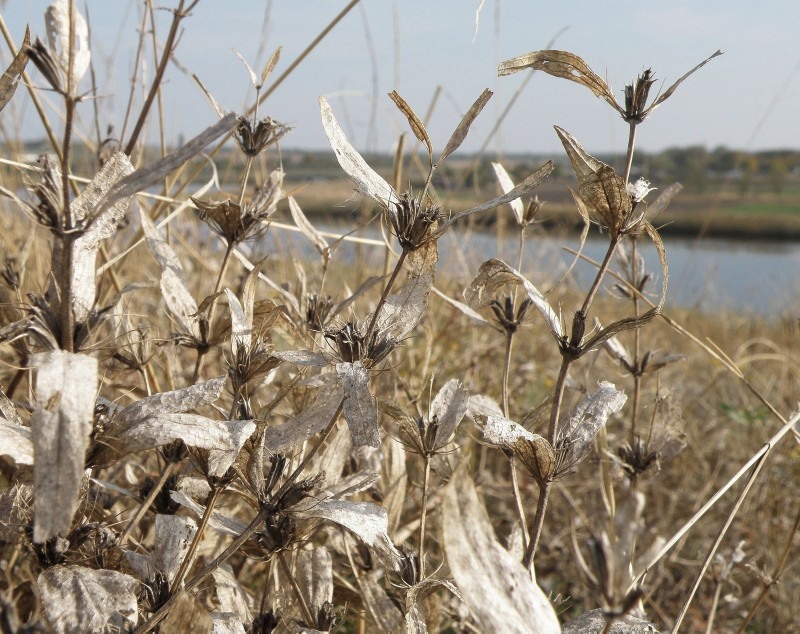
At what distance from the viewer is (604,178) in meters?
0.55

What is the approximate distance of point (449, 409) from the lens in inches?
25.6

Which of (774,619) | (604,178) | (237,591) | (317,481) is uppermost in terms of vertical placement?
(604,178)

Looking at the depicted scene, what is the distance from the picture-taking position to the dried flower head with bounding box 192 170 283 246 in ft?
2.20

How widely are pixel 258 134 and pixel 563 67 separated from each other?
286 millimetres

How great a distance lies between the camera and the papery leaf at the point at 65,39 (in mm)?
410

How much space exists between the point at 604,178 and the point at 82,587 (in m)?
0.46

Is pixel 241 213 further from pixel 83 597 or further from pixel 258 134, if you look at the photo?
pixel 83 597

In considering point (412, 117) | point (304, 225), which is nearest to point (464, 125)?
point (412, 117)

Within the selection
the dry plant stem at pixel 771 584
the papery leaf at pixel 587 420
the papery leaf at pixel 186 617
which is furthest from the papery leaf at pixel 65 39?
the dry plant stem at pixel 771 584

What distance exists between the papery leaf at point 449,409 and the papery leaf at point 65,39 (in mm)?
375

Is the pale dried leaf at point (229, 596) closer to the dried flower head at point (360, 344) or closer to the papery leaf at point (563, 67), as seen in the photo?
the dried flower head at point (360, 344)

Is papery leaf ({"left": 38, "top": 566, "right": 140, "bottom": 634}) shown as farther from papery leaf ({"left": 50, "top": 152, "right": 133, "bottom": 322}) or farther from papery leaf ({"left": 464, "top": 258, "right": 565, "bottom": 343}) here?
papery leaf ({"left": 464, "top": 258, "right": 565, "bottom": 343})

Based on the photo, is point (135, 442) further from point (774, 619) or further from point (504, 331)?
point (774, 619)

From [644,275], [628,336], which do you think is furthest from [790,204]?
[644,275]
